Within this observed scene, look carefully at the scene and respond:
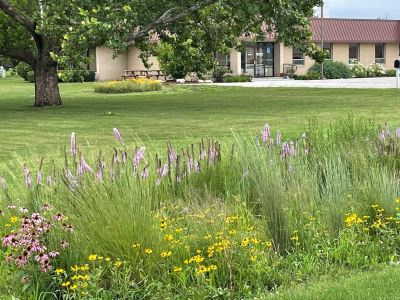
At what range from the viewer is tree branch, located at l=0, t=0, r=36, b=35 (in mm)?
20417

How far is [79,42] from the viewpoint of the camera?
17.7 metres

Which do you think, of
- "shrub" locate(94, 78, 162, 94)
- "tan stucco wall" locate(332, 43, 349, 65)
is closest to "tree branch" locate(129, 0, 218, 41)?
"shrub" locate(94, 78, 162, 94)

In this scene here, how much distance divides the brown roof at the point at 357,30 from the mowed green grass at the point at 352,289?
167ft

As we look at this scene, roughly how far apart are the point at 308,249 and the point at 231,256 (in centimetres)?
78

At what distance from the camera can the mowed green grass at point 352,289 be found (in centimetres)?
401

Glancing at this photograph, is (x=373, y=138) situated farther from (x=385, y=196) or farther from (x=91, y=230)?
(x=91, y=230)

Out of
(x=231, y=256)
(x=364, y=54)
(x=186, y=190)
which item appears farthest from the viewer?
(x=364, y=54)

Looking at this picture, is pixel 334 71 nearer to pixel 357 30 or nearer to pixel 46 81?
Answer: pixel 357 30

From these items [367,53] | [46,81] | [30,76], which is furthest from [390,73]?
[46,81]

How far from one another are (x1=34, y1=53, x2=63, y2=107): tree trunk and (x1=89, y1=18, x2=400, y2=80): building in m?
30.3

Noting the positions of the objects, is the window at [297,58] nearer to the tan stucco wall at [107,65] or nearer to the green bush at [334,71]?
the green bush at [334,71]

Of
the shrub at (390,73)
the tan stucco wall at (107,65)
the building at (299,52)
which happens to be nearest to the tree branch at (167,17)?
the building at (299,52)

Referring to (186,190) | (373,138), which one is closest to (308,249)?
(186,190)

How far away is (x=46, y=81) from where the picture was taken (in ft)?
75.7
